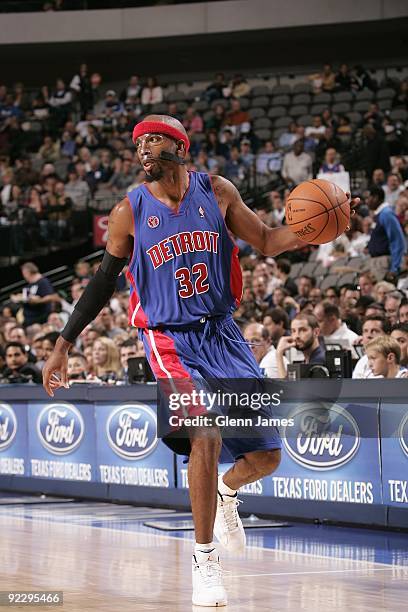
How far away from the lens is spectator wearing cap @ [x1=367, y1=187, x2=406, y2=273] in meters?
15.0

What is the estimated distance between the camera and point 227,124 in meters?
24.8

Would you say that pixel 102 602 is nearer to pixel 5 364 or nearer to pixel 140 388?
pixel 140 388

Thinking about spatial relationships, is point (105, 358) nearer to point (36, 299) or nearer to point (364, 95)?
point (36, 299)

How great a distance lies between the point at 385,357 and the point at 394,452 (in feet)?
2.92

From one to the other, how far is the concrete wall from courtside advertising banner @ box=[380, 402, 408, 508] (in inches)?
697

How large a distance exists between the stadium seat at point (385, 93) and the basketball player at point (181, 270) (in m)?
17.7

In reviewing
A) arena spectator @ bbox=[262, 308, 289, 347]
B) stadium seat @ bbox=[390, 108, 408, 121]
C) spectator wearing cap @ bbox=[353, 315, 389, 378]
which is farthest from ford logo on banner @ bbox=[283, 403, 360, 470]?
stadium seat @ bbox=[390, 108, 408, 121]

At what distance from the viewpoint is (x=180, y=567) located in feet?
24.2

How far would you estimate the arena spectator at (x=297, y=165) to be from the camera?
818 inches

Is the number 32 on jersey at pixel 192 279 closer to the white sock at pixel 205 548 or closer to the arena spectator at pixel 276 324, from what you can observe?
the white sock at pixel 205 548

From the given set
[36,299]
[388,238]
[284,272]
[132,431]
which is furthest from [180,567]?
[36,299]

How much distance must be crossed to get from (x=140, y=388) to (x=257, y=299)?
3.74m

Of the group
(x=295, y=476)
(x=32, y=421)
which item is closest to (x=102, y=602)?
(x=295, y=476)

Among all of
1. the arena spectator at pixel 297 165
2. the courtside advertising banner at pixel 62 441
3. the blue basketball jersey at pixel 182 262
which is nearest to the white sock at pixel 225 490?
the blue basketball jersey at pixel 182 262
